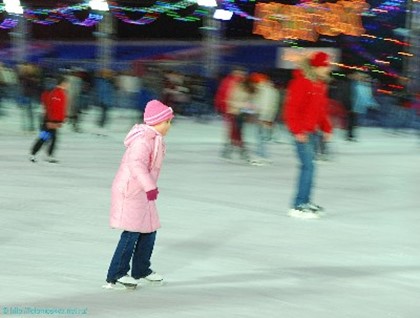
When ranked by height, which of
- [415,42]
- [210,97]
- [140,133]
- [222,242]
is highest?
[140,133]

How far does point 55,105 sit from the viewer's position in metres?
12.3

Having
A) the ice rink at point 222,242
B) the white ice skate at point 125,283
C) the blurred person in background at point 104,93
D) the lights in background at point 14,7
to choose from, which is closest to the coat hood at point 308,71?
the ice rink at point 222,242

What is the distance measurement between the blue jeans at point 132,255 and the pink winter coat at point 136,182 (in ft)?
0.29

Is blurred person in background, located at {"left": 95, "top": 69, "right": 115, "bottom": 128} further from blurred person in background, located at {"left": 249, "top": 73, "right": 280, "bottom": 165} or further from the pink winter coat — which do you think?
the pink winter coat

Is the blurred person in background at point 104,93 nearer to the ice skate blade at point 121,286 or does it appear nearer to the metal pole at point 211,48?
the metal pole at point 211,48

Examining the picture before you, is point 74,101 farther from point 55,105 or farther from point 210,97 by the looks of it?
point 210,97

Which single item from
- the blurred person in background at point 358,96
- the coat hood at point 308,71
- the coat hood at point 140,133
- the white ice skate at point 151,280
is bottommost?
the blurred person in background at point 358,96

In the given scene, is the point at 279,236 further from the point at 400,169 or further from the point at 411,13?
the point at 411,13

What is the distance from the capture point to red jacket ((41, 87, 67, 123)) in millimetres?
12242

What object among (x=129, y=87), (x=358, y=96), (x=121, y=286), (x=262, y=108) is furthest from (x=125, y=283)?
(x=129, y=87)

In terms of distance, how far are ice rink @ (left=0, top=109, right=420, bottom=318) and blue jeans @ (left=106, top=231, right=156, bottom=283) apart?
4.1 inches

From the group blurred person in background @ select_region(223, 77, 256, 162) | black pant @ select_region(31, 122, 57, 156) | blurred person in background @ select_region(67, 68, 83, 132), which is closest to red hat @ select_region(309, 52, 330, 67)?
blurred person in background @ select_region(223, 77, 256, 162)

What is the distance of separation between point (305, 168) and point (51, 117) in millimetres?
4937

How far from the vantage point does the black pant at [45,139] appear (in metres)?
12.5
